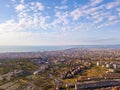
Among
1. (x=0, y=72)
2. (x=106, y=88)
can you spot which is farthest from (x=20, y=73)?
(x=106, y=88)

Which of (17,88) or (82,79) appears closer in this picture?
(17,88)

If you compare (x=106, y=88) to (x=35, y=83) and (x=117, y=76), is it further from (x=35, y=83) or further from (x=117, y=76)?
(x=35, y=83)

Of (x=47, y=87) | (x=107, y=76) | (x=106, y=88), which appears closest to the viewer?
(x=106, y=88)

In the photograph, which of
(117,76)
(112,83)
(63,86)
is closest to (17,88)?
(63,86)

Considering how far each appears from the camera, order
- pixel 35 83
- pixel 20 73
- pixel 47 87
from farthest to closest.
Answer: pixel 20 73 < pixel 35 83 < pixel 47 87

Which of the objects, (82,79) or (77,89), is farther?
(82,79)

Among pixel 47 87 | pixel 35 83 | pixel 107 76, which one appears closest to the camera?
pixel 47 87

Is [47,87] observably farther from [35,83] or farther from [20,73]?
[20,73]

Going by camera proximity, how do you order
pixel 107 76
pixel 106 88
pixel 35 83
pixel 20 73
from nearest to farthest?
pixel 106 88
pixel 35 83
pixel 107 76
pixel 20 73
